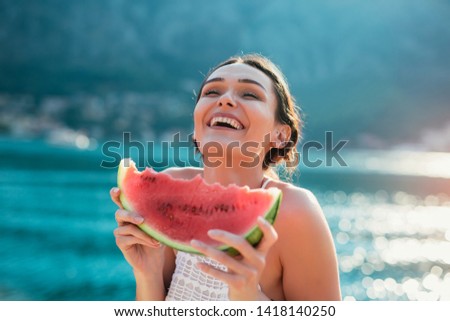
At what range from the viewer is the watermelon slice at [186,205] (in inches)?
81.0

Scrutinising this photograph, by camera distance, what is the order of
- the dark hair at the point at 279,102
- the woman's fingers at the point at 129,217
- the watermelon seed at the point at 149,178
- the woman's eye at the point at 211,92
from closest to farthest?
the woman's fingers at the point at 129,217 < the watermelon seed at the point at 149,178 < the woman's eye at the point at 211,92 < the dark hair at the point at 279,102

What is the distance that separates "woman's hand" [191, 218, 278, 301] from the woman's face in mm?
790

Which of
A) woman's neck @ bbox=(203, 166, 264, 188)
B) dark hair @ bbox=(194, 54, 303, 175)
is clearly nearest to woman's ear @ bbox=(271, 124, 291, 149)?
dark hair @ bbox=(194, 54, 303, 175)

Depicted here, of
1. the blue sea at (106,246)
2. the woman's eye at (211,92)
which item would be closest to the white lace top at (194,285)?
the woman's eye at (211,92)

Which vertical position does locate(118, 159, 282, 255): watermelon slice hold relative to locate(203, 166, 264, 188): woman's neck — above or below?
below

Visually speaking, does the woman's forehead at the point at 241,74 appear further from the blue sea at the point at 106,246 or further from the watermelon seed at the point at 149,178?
the blue sea at the point at 106,246

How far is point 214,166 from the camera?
2721 mm

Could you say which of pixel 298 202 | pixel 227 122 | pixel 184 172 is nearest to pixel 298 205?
pixel 298 202

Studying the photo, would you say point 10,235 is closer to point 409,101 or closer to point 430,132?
point 430,132

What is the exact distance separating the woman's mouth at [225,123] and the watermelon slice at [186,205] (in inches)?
14.8

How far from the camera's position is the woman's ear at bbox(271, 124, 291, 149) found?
2869mm

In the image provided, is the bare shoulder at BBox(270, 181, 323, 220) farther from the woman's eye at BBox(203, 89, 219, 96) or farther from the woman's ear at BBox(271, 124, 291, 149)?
the woman's eye at BBox(203, 89, 219, 96)

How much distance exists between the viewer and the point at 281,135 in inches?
116

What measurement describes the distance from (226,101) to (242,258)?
945 millimetres
